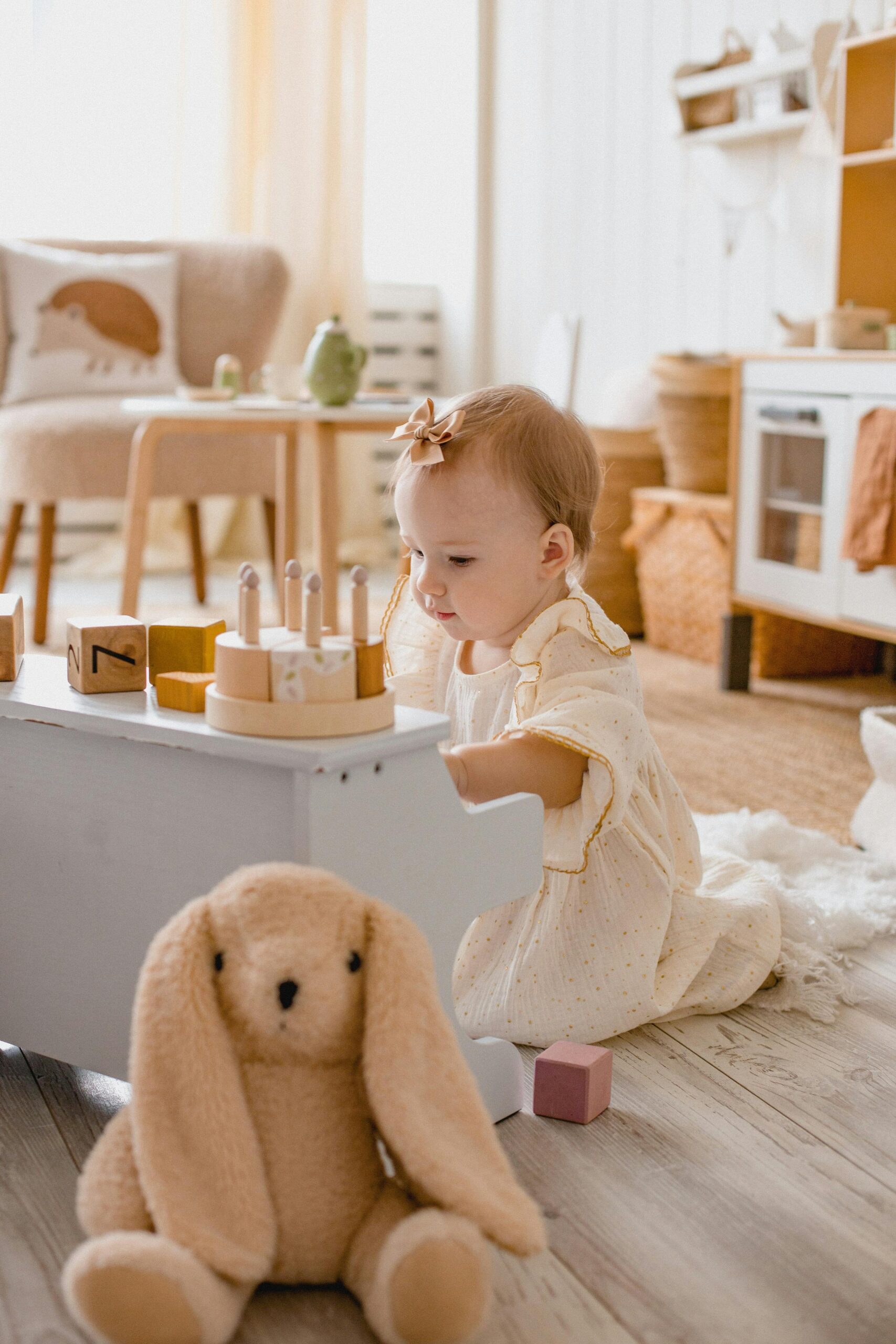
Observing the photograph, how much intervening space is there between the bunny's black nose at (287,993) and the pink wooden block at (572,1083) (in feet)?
1.04

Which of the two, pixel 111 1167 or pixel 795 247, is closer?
pixel 111 1167

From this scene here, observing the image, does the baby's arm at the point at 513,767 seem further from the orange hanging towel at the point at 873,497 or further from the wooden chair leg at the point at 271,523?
the wooden chair leg at the point at 271,523

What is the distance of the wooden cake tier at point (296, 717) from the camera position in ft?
2.70

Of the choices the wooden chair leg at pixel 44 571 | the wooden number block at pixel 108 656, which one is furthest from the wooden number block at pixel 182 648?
the wooden chair leg at pixel 44 571

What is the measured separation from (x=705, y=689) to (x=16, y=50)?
2560 mm

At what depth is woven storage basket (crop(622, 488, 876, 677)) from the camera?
273cm

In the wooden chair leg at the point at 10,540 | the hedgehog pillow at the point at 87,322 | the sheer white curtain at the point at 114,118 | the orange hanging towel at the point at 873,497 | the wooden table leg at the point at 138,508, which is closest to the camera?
the orange hanging towel at the point at 873,497

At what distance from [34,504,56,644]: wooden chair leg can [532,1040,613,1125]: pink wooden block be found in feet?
6.69

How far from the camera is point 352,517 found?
14.2 ft

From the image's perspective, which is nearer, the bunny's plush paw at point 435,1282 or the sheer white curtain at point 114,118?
the bunny's plush paw at point 435,1282

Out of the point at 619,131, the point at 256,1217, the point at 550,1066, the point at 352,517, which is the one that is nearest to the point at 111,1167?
the point at 256,1217

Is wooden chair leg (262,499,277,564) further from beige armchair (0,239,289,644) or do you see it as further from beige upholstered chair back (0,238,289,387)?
beige upholstered chair back (0,238,289,387)

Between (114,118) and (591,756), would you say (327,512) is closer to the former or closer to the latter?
(591,756)

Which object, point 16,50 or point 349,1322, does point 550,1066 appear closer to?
point 349,1322
